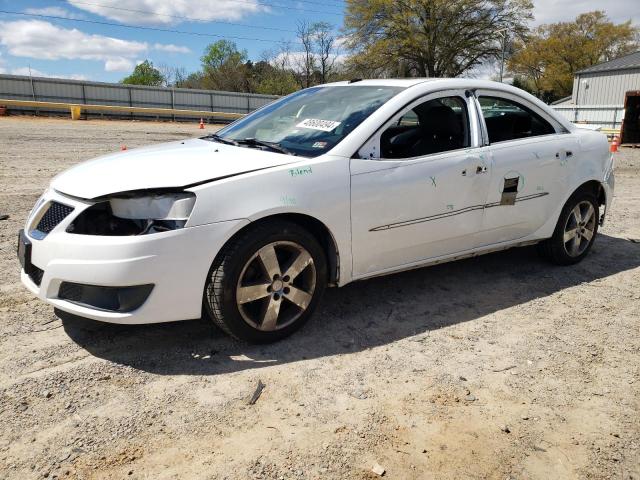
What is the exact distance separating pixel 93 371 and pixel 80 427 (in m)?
0.51

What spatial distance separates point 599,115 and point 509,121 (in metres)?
27.2

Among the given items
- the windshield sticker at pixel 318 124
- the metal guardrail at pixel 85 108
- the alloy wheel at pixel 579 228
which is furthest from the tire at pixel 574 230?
the metal guardrail at pixel 85 108

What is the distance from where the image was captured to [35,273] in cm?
332

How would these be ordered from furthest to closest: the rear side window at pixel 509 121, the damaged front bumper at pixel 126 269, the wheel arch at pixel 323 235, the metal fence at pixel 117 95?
the metal fence at pixel 117 95 → the rear side window at pixel 509 121 → the wheel arch at pixel 323 235 → the damaged front bumper at pixel 126 269

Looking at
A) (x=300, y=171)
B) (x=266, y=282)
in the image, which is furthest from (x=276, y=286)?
(x=300, y=171)

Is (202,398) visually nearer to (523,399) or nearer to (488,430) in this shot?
(488,430)

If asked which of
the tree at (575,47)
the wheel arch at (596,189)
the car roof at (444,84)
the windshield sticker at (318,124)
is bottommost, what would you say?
the wheel arch at (596,189)

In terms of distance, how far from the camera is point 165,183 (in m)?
3.06

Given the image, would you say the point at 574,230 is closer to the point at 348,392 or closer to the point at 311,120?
the point at 311,120

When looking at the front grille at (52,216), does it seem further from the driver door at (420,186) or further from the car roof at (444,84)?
the car roof at (444,84)

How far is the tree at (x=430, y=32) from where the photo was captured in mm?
41906

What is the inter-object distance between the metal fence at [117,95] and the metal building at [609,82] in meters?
26.0

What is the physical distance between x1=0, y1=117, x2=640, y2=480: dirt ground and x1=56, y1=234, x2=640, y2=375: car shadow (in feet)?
0.05

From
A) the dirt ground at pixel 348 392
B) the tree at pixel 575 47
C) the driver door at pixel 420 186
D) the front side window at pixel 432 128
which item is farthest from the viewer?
the tree at pixel 575 47
